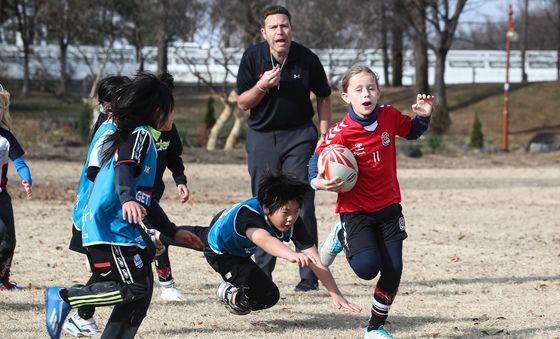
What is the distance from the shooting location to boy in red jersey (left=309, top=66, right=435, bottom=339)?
6012mm

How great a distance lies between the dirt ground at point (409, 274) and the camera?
6461 millimetres

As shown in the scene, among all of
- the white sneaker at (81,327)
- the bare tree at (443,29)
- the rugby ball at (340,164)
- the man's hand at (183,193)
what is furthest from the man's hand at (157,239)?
the bare tree at (443,29)

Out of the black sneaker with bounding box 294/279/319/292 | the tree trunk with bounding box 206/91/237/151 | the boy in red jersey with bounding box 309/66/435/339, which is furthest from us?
the tree trunk with bounding box 206/91/237/151

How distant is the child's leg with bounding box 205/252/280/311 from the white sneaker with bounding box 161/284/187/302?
1.27 m

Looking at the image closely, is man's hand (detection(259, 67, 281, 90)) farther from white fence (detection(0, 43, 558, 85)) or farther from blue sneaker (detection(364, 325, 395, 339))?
white fence (detection(0, 43, 558, 85))

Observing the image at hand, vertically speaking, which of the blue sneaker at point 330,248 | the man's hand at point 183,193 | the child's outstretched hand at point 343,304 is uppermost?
the man's hand at point 183,193

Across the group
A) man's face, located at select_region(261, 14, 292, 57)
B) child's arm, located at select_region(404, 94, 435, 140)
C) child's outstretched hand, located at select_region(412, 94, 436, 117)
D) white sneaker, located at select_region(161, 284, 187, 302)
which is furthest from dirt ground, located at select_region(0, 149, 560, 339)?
man's face, located at select_region(261, 14, 292, 57)

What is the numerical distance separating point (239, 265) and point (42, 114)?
3118 cm

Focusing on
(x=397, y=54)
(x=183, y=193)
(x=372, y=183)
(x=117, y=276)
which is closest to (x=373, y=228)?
(x=372, y=183)

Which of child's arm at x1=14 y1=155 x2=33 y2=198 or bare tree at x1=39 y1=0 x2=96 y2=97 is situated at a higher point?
bare tree at x1=39 y1=0 x2=96 y2=97

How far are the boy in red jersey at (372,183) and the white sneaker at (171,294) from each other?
168cm

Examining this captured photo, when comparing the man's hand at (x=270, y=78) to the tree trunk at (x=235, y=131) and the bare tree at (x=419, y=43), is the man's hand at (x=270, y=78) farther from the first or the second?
the bare tree at (x=419, y=43)

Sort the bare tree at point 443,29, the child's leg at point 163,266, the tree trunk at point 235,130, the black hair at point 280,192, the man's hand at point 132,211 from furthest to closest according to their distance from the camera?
the bare tree at point 443,29 → the tree trunk at point 235,130 → the child's leg at point 163,266 → the black hair at point 280,192 → the man's hand at point 132,211

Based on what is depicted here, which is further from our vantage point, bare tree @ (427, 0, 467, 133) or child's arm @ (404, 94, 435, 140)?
bare tree @ (427, 0, 467, 133)
